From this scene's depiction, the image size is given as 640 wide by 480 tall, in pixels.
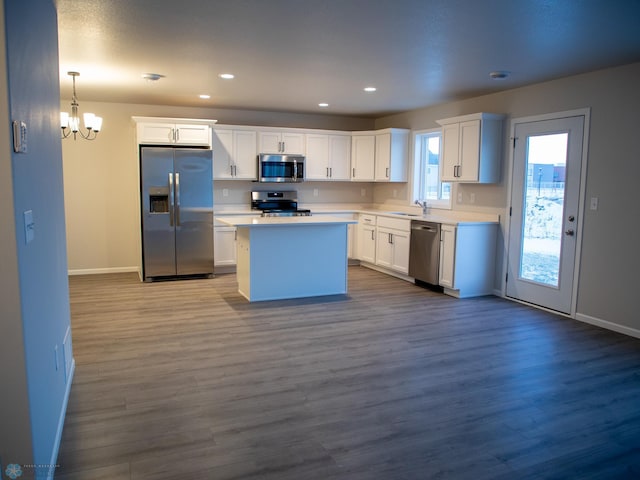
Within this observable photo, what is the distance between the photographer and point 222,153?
725cm

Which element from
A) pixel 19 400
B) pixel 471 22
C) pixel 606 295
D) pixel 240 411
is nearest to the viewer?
pixel 19 400

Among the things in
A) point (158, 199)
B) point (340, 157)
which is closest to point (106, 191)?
point (158, 199)

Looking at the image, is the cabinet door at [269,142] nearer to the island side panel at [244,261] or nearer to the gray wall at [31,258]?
the island side panel at [244,261]

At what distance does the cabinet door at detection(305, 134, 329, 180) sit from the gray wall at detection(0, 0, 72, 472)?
16.9 ft

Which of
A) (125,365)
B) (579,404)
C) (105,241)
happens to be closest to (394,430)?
(579,404)

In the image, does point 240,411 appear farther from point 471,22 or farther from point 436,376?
point 471,22

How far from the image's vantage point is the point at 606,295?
4.66 m

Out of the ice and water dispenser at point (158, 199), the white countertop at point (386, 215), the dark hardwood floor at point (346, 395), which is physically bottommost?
the dark hardwood floor at point (346, 395)

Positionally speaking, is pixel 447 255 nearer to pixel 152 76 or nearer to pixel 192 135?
pixel 192 135

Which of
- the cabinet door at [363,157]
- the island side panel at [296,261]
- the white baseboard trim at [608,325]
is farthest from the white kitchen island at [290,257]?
the white baseboard trim at [608,325]

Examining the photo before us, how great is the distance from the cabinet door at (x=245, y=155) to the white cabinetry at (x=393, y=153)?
A: 6.56 ft

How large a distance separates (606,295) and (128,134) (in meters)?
6.36

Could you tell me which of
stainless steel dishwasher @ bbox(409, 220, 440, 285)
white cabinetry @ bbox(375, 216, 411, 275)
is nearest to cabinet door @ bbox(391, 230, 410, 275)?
white cabinetry @ bbox(375, 216, 411, 275)

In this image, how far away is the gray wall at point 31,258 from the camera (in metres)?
1.79
